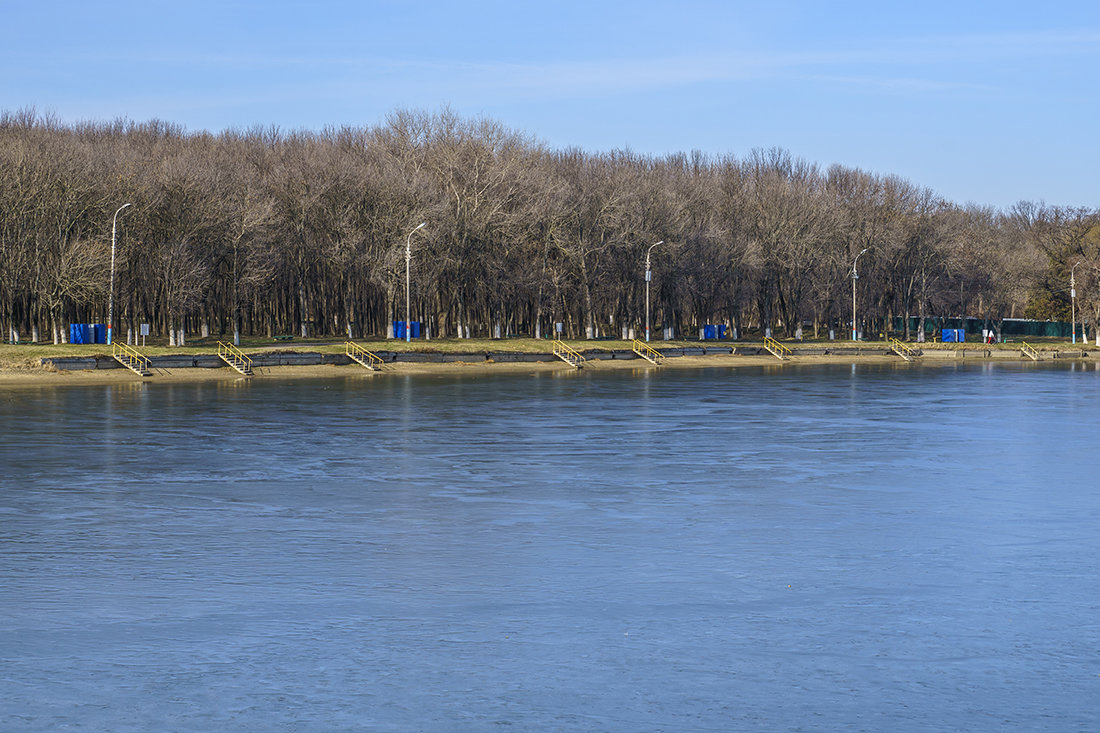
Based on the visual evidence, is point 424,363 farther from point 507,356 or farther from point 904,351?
point 904,351

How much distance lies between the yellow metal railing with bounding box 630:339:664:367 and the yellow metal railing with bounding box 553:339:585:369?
475 centimetres

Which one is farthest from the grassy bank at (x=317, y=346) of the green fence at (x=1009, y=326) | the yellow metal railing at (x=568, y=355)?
the green fence at (x=1009, y=326)

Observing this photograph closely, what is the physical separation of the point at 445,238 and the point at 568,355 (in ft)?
47.0

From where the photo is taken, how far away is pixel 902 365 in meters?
93.6

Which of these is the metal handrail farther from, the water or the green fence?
the green fence

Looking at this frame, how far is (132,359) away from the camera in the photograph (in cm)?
6725

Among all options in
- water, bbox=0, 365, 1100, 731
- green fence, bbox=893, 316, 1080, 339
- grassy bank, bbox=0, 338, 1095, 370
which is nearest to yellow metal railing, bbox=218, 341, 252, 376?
grassy bank, bbox=0, 338, 1095, 370

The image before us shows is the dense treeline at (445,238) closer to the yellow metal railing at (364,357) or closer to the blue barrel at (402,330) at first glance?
the blue barrel at (402,330)

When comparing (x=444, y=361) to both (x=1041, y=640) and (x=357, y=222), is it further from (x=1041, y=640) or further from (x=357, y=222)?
(x=1041, y=640)

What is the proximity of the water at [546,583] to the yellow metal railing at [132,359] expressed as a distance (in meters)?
31.9

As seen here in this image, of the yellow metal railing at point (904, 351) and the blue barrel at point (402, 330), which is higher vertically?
the blue barrel at point (402, 330)

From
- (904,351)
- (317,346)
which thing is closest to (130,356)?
(317,346)

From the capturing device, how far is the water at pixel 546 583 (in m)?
10.3

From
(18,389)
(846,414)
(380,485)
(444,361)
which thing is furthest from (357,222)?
(380,485)
